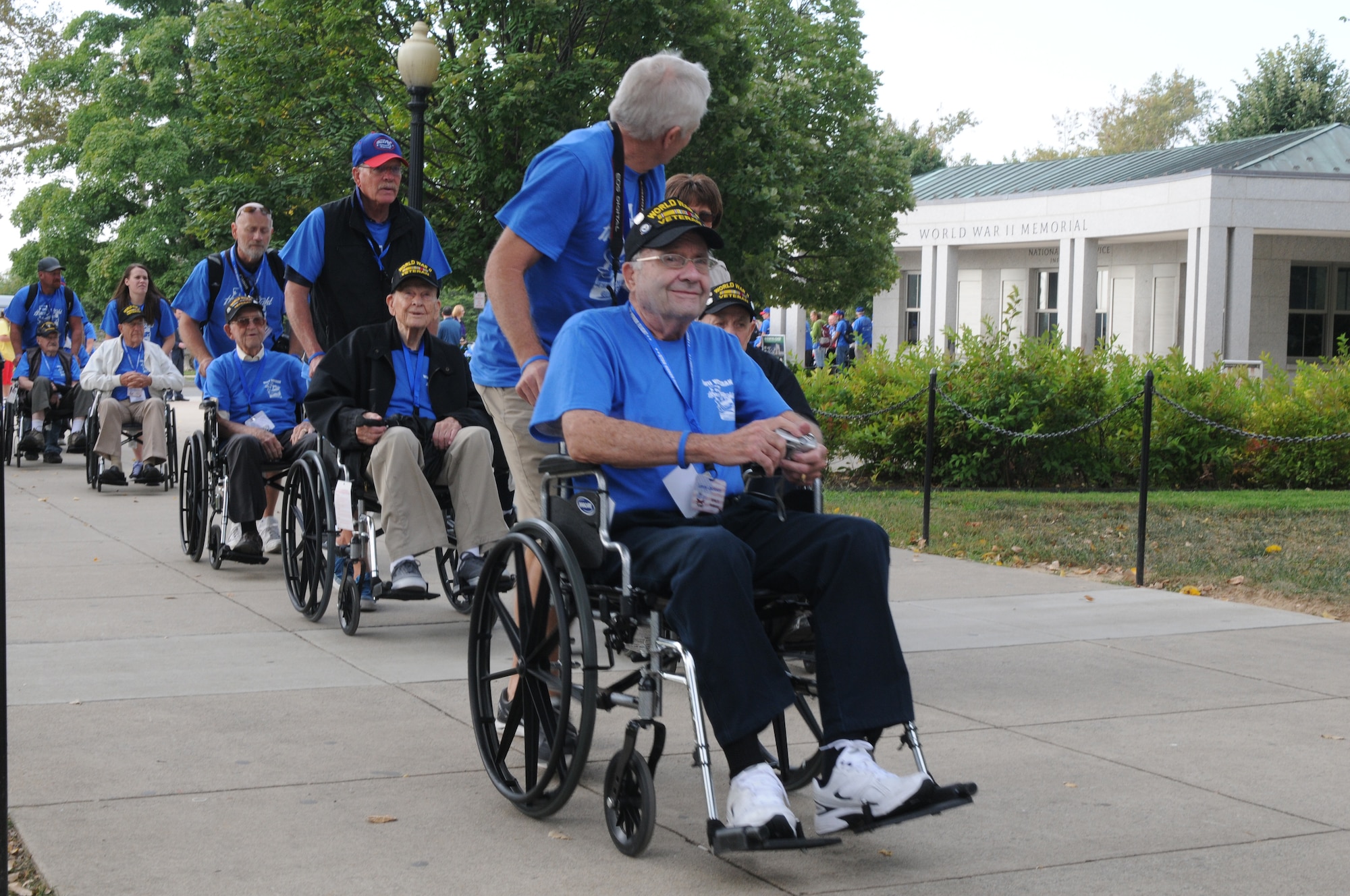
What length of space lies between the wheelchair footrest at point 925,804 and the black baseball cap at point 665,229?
1.43 meters

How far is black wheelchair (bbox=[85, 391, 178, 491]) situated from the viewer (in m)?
12.9

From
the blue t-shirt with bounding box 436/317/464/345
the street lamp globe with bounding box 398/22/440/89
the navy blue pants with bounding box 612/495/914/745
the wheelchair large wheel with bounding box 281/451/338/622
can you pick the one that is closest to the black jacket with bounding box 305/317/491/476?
the wheelchair large wheel with bounding box 281/451/338/622

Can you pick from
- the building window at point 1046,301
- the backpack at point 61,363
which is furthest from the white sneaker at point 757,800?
the building window at point 1046,301

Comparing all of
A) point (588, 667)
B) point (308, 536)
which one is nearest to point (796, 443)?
point (588, 667)

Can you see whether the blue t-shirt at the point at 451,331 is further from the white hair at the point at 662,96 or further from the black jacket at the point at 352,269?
the white hair at the point at 662,96

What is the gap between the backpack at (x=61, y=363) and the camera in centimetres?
1527

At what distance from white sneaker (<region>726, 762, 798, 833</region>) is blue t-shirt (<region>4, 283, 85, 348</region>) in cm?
1338

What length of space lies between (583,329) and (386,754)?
1525 millimetres

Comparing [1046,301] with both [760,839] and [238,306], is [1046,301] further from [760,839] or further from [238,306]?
[760,839]

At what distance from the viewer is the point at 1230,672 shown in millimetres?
5957

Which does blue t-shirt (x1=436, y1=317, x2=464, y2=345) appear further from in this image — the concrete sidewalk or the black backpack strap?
the concrete sidewalk

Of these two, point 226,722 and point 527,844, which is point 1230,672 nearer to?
point 527,844

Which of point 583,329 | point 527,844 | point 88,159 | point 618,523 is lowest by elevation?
point 527,844

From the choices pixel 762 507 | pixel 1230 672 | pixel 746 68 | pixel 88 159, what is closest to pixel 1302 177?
pixel 746 68
